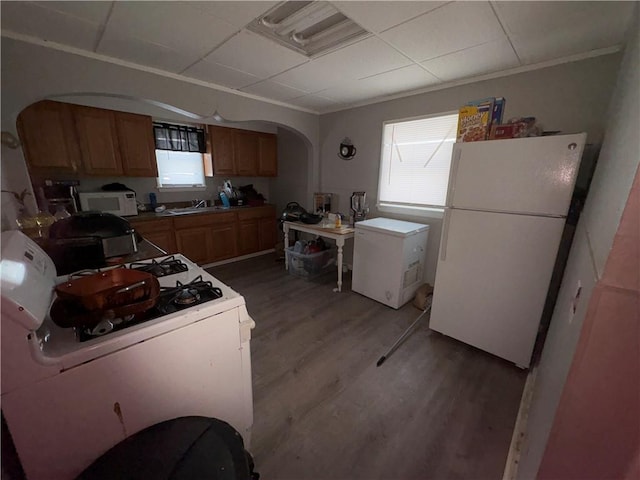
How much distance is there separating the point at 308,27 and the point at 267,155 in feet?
9.12

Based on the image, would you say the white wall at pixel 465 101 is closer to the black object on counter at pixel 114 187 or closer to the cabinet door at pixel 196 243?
the cabinet door at pixel 196 243

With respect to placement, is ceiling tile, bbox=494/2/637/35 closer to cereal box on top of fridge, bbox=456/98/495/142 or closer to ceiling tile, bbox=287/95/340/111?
cereal box on top of fridge, bbox=456/98/495/142

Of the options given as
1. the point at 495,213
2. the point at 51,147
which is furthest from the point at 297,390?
the point at 51,147

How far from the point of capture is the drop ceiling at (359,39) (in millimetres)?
1412

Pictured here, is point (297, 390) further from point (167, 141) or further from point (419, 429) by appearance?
point (167, 141)

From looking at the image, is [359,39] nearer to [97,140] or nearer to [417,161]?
[417,161]

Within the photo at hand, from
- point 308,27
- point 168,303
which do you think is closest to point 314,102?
point 308,27

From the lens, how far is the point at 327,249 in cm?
358

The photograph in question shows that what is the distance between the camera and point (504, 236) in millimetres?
1755

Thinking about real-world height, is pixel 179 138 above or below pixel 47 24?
below

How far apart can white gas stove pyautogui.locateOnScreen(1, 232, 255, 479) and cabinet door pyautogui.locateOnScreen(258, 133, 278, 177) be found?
139 inches

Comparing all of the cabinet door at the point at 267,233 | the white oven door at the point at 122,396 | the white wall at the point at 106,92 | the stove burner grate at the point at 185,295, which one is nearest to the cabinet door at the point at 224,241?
the cabinet door at the point at 267,233

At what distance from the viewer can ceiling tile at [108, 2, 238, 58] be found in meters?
1.45

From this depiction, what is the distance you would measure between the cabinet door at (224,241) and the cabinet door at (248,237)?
0.09m
